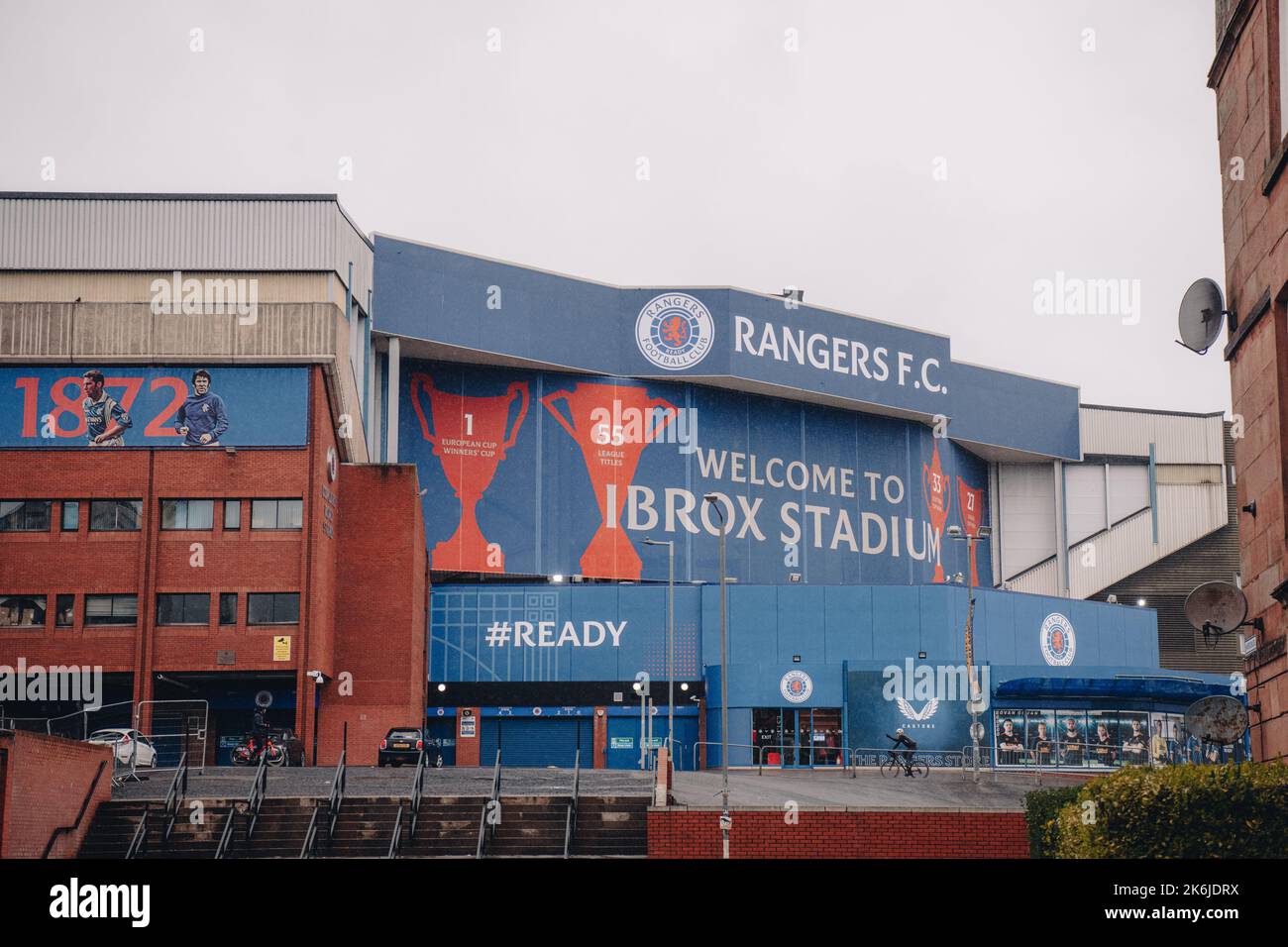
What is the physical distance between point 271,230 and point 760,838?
120 ft

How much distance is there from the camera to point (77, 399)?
53.4 metres

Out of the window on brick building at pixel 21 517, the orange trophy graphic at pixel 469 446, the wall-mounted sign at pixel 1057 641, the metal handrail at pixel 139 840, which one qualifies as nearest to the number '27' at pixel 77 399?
the window on brick building at pixel 21 517

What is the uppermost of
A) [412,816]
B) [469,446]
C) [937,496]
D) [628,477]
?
[469,446]

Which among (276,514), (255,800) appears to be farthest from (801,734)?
(255,800)

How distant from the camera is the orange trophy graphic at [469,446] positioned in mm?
73062

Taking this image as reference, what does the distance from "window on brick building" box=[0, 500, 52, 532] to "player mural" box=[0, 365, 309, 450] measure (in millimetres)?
1964

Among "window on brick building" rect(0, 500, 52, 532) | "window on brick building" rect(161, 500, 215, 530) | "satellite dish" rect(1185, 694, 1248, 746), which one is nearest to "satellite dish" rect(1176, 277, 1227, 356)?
"satellite dish" rect(1185, 694, 1248, 746)

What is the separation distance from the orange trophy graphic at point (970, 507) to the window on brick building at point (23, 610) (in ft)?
177

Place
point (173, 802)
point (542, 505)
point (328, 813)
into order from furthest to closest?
point (542, 505) → point (328, 813) → point (173, 802)

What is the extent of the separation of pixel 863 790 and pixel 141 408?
27.5 m

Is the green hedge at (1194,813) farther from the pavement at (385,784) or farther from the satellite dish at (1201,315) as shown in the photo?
the pavement at (385,784)

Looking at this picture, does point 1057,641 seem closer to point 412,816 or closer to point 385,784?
point 385,784

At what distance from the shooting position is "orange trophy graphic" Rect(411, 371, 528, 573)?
73062 millimetres
